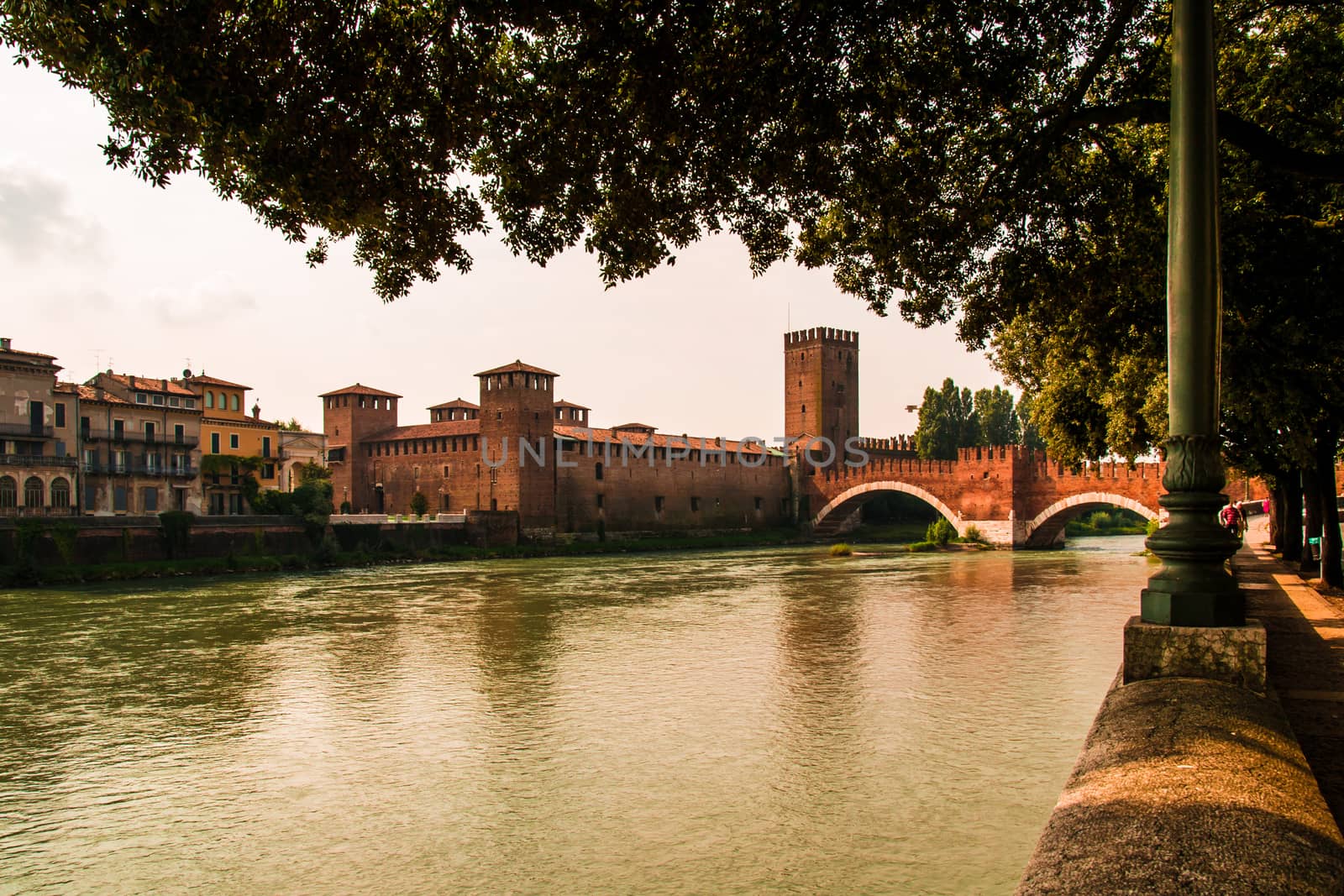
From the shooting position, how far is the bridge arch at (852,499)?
42.2m

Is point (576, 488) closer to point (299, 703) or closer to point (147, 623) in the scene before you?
point (147, 623)

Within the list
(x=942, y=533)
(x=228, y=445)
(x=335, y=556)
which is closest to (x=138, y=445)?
(x=228, y=445)

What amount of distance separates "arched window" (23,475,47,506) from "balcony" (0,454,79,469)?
420mm

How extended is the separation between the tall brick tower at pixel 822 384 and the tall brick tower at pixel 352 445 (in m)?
20.3

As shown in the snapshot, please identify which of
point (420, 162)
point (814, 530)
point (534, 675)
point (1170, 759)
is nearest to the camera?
point (1170, 759)

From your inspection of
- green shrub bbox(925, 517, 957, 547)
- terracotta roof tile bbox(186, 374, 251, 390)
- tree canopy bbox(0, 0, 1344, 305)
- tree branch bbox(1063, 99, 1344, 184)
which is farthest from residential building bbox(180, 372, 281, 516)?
tree branch bbox(1063, 99, 1344, 184)

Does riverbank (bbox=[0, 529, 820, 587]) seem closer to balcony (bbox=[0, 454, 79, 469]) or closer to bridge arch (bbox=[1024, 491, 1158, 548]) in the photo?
balcony (bbox=[0, 454, 79, 469])

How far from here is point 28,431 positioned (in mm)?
29203

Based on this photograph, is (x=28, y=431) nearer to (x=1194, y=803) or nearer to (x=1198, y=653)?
(x=1198, y=653)

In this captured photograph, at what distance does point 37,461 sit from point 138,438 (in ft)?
14.3

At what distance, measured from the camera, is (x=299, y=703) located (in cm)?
923

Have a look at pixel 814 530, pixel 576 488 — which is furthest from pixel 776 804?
pixel 814 530

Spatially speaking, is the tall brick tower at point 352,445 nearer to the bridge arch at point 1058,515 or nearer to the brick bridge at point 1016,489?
the brick bridge at point 1016,489

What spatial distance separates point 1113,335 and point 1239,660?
4762 mm
